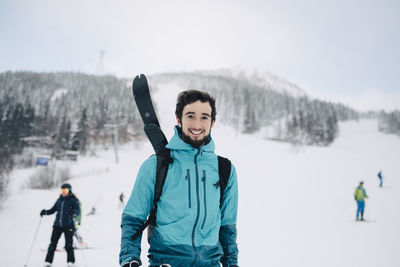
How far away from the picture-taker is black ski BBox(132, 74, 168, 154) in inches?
80.0

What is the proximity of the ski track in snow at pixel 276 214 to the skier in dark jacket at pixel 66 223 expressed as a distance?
2.11ft

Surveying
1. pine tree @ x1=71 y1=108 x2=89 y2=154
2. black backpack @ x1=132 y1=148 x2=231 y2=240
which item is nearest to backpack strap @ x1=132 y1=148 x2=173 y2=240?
black backpack @ x1=132 y1=148 x2=231 y2=240

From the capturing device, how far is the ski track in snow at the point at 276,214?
638cm

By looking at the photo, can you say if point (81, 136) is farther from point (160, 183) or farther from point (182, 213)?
point (182, 213)

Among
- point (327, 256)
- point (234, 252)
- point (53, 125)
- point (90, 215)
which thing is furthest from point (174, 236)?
point (53, 125)

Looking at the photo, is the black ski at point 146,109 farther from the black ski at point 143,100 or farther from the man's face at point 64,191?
the man's face at point 64,191

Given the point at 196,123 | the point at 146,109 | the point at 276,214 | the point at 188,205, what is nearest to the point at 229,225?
the point at 188,205

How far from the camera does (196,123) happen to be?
189 centimetres

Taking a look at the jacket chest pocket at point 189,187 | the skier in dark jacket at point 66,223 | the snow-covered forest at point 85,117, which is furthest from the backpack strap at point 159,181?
the snow-covered forest at point 85,117

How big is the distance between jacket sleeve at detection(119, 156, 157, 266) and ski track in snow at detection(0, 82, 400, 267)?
16.8ft

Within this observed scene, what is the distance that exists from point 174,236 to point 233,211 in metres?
0.64

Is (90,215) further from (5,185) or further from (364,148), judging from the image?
(364,148)

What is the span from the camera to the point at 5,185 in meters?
17.9

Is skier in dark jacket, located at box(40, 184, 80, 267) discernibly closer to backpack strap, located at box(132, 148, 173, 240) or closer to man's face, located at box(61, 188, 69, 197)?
man's face, located at box(61, 188, 69, 197)
